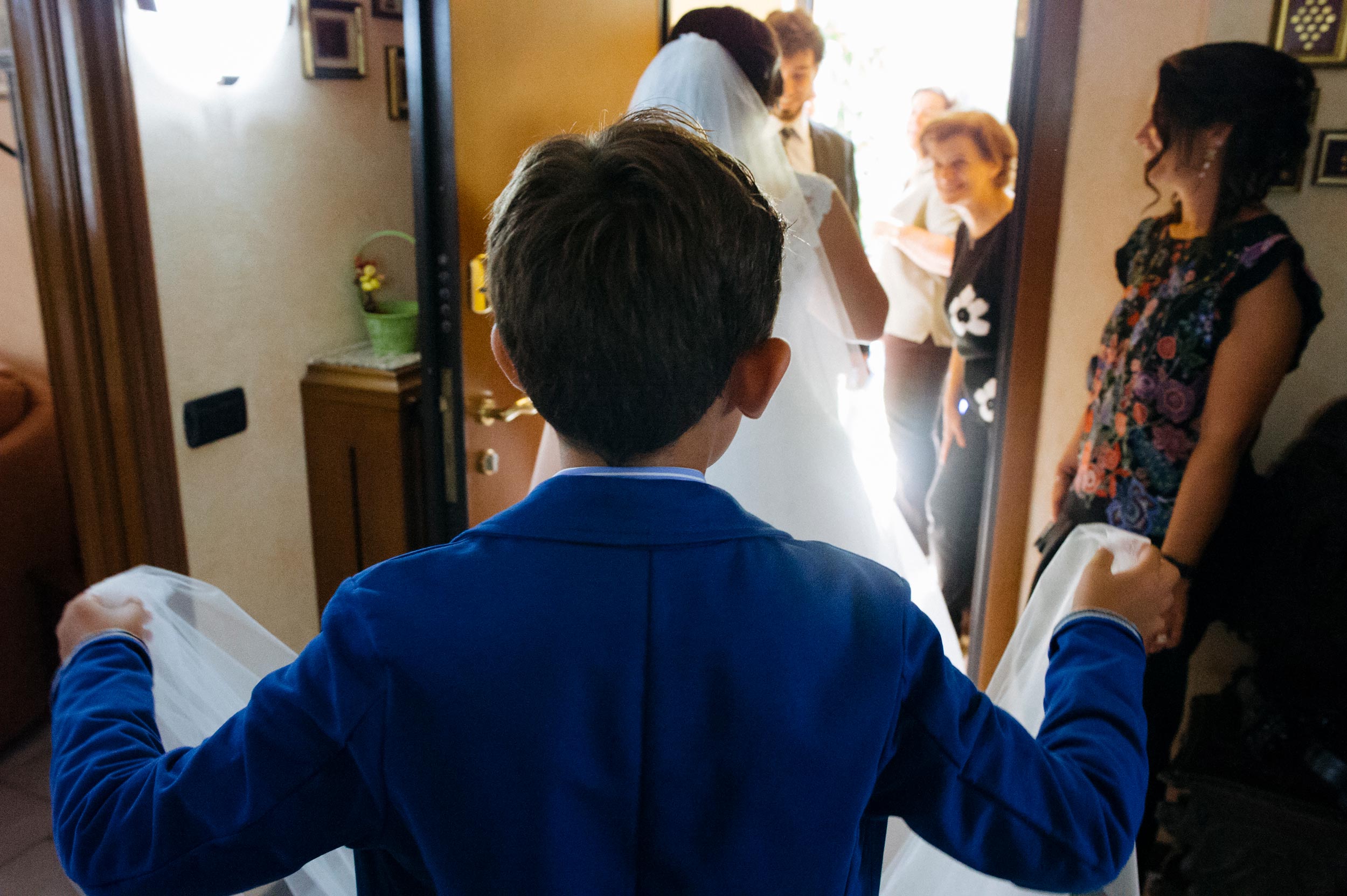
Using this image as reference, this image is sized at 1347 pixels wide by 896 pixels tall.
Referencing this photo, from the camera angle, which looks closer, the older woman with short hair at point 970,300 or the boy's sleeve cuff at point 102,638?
the boy's sleeve cuff at point 102,638

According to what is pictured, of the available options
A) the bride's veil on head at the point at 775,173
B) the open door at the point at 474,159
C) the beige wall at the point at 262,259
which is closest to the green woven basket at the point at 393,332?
the beige wall at the point at 262,259

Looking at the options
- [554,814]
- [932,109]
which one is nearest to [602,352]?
[554,814]

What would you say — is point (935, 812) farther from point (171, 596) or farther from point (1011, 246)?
point (1011, 246)

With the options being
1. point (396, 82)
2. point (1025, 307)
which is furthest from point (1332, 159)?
point (396, 82)

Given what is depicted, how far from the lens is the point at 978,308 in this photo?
2.42 meters

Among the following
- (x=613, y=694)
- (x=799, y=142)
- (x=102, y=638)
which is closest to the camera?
(x=613, y=694)

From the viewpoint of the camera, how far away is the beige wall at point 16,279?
2.39m

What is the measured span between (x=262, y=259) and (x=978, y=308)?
5.52ft

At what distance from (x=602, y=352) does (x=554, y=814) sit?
0.92 feet

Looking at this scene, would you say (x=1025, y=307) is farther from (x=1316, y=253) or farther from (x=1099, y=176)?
(x=1316, y=253)

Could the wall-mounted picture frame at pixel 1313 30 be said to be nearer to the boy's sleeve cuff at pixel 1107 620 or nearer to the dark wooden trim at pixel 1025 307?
the dark wooden trim at pixel 1025 307

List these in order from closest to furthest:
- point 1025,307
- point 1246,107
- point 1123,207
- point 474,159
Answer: point 1246,107 < point 474,159 < point 1123,207 < point 1025,307

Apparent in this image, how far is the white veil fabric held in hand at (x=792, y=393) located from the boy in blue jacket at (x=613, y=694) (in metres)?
1.06

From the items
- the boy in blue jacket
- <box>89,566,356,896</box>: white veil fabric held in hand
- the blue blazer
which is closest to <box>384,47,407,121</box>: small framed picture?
<box>89,566,356,896</box>: white veil fabric held in hand
